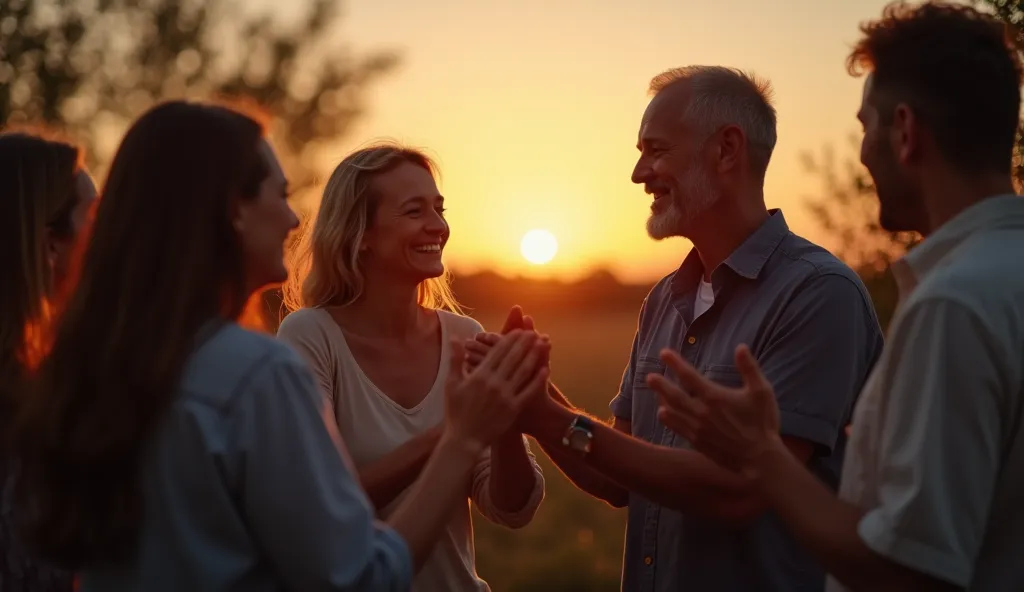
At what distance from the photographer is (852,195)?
30.7 ft

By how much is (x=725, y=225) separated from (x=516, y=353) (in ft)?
3.26

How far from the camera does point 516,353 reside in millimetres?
3273

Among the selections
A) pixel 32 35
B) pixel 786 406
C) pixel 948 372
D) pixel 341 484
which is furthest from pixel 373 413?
pixel 32 35

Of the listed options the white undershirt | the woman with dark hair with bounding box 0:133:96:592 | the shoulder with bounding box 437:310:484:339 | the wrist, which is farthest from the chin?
the woman with dark hair with bounding box 0:133:96:592

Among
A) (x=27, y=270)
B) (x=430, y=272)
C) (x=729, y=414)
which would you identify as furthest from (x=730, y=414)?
(x=430, y=272)

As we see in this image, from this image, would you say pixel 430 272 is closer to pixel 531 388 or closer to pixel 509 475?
pixel 509 475

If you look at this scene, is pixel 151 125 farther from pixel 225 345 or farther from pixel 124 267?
pixel 225 345

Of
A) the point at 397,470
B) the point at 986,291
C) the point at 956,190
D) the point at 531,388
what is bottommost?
the point at 397,470

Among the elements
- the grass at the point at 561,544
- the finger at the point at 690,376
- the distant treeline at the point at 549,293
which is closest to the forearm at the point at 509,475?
the finger at the point at 690,376

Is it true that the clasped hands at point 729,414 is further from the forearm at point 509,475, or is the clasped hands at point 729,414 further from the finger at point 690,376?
the forearm at point 509,475

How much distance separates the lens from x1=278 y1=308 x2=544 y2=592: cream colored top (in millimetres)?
3801

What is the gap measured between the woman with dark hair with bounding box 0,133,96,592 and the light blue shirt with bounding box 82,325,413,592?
60 cm

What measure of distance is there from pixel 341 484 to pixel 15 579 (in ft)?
3.30

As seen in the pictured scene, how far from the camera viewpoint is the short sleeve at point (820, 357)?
3322 millimetres
